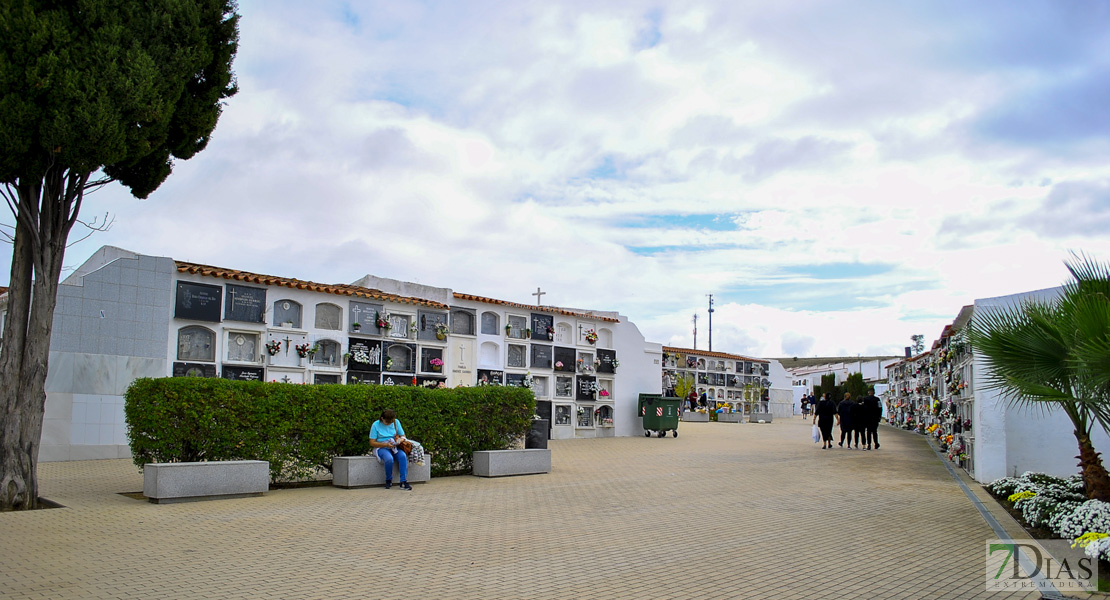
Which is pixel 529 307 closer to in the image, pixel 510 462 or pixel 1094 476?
pixel 510 462

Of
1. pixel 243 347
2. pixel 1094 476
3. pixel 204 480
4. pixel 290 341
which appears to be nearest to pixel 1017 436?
pixel 1094 476

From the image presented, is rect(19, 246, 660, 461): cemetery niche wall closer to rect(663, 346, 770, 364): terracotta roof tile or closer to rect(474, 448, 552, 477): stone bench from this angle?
rect(474, 448, 552, 477): stone bench

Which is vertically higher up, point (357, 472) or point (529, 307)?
point (529, 307)

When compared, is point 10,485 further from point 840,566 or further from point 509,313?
point 509,313

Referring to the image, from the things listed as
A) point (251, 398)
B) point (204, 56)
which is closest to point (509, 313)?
point (251, 398)

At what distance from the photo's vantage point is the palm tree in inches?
257

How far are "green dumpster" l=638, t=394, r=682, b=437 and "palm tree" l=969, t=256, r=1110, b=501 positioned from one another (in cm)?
1519

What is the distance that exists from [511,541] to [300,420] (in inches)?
174

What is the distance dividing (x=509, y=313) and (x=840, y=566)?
15.5 m

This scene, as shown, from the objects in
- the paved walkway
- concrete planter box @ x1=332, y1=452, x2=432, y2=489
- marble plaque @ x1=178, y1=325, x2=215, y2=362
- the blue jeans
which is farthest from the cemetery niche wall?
the blue jeans

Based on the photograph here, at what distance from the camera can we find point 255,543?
6719 mm

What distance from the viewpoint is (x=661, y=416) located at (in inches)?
907

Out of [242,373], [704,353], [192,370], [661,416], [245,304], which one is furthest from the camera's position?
[704,353]

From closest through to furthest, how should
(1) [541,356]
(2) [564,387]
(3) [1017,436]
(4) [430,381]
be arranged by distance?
(3) [1017,436] → (4) [430,381] → (1) [541,356] → (2) [564,387]
